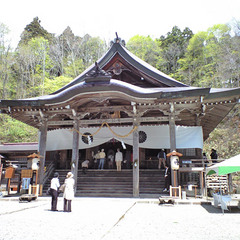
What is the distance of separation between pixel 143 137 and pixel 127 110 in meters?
2.40

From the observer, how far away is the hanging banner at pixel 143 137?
12.6m

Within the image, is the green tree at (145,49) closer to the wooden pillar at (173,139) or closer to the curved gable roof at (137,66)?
the curved gable roof at (137,66)

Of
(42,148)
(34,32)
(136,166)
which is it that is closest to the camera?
(136,166)

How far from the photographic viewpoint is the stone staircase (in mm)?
11033

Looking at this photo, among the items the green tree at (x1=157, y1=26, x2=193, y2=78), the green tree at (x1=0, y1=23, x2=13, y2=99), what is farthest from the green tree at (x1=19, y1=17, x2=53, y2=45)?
the green tree at (x1=157, y1=26, x2=193, y2=78)

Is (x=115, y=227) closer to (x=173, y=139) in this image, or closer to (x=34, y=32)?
(x=173, y=139)

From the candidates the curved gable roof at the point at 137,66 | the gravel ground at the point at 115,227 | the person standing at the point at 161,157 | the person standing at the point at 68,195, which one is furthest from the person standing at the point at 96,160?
the gravel ground at the point at 115,227

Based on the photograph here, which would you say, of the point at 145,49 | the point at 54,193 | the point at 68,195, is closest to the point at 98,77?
the point at 54,193

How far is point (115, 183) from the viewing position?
11953 millimetres

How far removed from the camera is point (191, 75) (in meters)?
33.1

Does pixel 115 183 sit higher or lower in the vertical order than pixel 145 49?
lower

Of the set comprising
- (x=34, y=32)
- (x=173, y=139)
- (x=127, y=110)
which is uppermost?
(x=34, y=32)

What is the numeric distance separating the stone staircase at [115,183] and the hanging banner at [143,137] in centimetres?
155

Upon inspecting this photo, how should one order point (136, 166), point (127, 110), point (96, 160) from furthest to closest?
point (96, 160)
point (127, 110)
point (136, 166)
